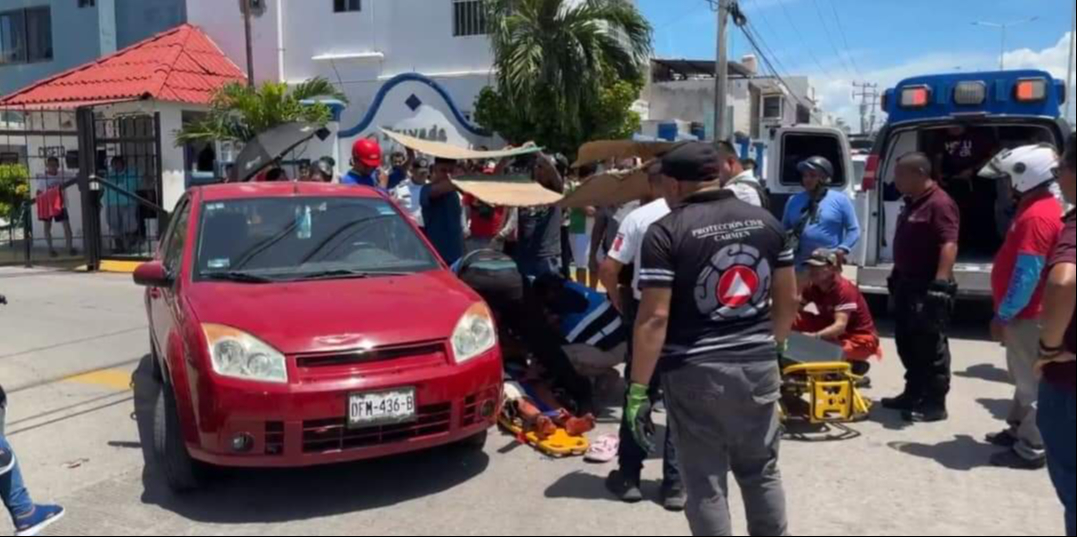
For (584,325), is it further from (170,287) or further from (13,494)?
(13,494)

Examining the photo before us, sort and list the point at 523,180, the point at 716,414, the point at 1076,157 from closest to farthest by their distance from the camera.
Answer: the point at 1076,157 → the point at 716,414 → the point at 523,180

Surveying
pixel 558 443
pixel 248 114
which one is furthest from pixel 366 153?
pixel 248 114

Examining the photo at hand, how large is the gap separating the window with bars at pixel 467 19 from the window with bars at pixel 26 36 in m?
14.6

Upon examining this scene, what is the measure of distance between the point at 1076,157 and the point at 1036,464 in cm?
256

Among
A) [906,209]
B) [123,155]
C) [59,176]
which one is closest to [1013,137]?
[906,209]

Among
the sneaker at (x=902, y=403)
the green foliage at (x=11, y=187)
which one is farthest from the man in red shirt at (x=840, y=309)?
the green foliage at (x=11, y=187)

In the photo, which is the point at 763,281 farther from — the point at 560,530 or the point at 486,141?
the point at 486,141

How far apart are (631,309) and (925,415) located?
8.40 feet

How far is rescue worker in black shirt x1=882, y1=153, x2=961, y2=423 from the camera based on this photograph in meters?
5.68

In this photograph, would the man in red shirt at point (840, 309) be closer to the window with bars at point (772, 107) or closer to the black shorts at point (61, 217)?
the black shorts at point (61, 217)

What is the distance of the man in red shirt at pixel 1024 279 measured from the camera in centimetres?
461

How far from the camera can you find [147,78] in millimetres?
17094

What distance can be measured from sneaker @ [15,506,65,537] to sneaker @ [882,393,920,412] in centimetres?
505

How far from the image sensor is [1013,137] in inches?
368
